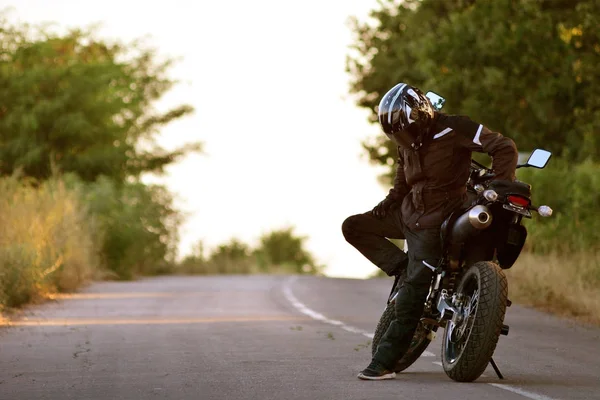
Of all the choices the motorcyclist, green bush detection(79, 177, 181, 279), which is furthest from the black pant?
green bush detection(79, 177, 181, 279)

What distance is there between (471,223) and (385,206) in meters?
1.22

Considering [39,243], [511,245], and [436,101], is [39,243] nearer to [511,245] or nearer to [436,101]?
[436,101]

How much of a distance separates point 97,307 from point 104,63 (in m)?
23.7

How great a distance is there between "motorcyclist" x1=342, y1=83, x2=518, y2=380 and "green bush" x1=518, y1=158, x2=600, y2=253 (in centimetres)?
1381

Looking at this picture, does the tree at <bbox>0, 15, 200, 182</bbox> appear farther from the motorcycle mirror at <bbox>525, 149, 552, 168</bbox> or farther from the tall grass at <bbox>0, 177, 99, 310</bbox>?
the motorcycle mirror at <bbox>525, 149, 552, 168</bbox>

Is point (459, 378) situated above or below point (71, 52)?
below

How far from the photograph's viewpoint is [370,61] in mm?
49125

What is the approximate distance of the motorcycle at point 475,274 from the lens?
9766mm

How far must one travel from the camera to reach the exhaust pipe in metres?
9.86

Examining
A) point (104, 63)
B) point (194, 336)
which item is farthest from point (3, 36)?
point (194, 336)

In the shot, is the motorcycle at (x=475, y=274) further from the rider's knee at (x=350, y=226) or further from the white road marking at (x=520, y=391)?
the rider's knee at (x=350, y=226)

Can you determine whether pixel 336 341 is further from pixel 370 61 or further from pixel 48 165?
pixel 370 61

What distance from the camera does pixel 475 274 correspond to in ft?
32.8

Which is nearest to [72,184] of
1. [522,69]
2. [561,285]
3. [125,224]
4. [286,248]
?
[125,224]
